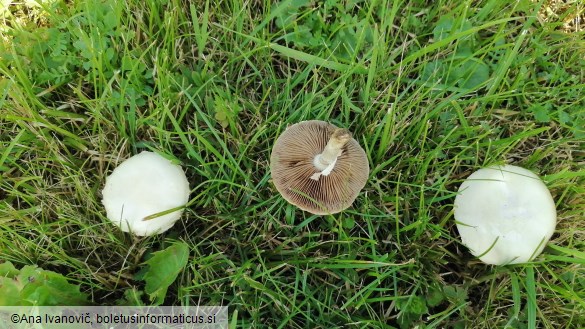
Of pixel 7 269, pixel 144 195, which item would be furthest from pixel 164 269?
pixel 7 269

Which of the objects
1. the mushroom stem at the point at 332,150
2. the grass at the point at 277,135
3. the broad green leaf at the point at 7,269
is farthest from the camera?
the grass at the point at 277,135

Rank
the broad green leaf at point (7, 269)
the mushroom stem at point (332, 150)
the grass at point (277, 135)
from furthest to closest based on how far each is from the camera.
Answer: the grass at point (277, 135)
the broad green leaf at point (7, 269)
the mushroom stem at point (332, 150)

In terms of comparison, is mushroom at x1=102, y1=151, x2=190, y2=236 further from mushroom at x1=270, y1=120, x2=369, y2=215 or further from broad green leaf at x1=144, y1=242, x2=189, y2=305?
mushroom at x1=270, y1=120, x2=369, y2=215

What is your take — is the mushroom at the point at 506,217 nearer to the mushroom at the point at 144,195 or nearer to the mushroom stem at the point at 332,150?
the mushroom stem at the point at 332,150

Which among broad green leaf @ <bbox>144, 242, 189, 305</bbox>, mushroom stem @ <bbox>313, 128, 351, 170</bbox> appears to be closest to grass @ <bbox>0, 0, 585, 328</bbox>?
broad green leaf @ <bbox>144, 242, 189, 305</bbox>

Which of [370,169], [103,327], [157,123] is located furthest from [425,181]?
[103,327]

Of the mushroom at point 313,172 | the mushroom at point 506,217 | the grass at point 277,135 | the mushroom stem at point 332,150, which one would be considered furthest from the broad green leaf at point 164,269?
the mushroom at point 506,217
